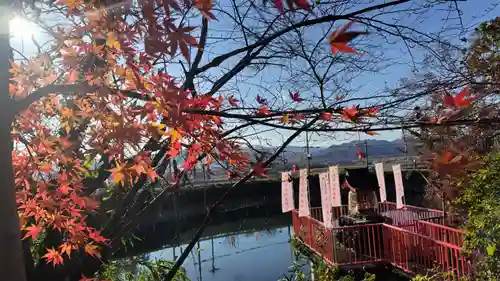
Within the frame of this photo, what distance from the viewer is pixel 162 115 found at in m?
1.15

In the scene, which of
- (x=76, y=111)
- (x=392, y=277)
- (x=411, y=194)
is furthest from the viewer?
(x=411, y=194)

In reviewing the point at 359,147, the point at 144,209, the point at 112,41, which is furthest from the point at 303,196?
the point at 112,41

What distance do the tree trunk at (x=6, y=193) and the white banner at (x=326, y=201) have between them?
672 centimetres

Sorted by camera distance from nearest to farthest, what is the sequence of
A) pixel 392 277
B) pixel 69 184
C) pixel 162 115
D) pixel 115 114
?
pixel 162 115 < pixel 115 114 < pixel 69 184 < pixel 392 277

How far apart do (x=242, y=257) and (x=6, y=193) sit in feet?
35.8

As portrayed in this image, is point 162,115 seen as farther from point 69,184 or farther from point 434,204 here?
point 434,204

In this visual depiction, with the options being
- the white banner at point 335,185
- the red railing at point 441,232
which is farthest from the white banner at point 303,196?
the red railing at point 441,232

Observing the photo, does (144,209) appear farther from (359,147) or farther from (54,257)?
(359,147)

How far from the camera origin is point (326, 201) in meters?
7.63

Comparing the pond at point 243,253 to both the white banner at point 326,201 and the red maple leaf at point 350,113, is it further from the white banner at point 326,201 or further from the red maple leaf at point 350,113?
the red maple leaf at point 350,113

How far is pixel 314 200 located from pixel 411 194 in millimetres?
4532

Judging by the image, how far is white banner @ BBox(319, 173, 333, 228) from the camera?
23.7 ft

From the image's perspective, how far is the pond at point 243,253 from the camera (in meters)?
9.20

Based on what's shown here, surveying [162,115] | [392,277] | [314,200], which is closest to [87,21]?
[162,115]
